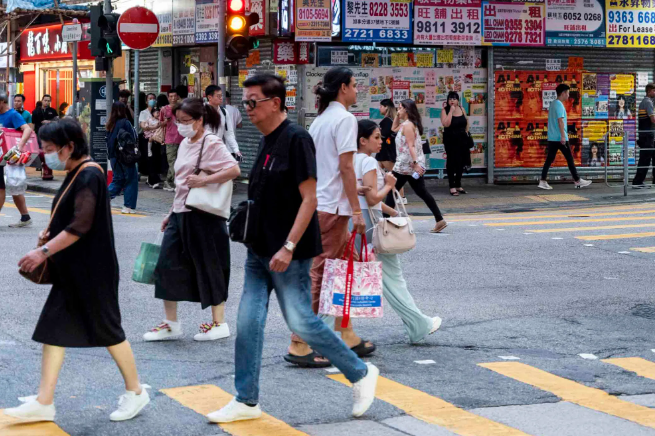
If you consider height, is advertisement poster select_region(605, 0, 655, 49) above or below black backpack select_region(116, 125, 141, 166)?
above

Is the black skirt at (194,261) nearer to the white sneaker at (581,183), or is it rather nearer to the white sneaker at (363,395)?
the white sneaker at (363,395)

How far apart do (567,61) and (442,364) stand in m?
15.6

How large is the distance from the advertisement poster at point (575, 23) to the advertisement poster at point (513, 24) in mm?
185

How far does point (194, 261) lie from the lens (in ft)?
26.2

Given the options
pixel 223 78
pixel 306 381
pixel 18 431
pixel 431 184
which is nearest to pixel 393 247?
pixel 306 381

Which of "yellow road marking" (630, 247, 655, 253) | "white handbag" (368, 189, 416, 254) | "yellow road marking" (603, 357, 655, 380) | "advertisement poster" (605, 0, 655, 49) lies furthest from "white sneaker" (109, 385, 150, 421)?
"advertisement poster" (605, 0, 655, 49)

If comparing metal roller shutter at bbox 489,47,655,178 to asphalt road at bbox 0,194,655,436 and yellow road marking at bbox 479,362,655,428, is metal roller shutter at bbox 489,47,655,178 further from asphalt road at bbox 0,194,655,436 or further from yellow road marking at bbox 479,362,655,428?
yellow road marking at bbox 479,362,655,428

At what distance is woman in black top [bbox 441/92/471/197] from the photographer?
1975 cm

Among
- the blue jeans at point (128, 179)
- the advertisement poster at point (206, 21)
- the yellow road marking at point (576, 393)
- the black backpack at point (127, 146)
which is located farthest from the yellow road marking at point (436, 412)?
the advertisement poster at point (206, 21)

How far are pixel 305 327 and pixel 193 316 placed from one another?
3109 mm

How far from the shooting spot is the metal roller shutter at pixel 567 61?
21641 millimetres

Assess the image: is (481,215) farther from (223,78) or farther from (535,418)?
(535,418)

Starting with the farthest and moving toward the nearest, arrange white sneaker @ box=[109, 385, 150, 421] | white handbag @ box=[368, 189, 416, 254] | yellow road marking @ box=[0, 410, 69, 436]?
1. white handbag @ box=[368, 189, 416, 254]
2. white sneaker @ box=[109, 385, 150, 421]
3. yellow road marking @ box=[0, 410, 69, 436]

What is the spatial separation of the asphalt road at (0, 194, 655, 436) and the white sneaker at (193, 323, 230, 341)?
0.10m
